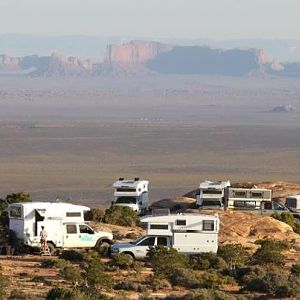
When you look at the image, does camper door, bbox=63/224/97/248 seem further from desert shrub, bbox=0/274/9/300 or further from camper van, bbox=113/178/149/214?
camper van, bbox=113/178/149/214

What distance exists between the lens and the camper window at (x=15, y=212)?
1187 inches

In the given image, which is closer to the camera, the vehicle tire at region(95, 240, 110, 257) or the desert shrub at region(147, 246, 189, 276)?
the desert shrub at region(147, 246, 189, 276)

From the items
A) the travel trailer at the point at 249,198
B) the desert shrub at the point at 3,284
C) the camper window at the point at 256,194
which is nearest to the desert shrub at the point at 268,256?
the desert shrub at the point at 3,284

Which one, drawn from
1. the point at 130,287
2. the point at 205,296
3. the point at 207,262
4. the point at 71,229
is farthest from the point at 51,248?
the point at 205,296

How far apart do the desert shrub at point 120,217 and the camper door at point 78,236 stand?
627 centimetres

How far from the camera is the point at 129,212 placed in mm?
38406

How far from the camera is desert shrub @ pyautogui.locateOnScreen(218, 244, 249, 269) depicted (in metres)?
28.2

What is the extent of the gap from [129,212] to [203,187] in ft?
14.6

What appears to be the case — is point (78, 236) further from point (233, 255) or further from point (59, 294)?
point (59, 294)

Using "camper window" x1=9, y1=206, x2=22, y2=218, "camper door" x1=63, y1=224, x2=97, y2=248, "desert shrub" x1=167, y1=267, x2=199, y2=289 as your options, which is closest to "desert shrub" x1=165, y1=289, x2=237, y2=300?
"desert shrub" x1=167, y1=267, x2=199, y2=289

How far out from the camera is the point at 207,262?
91.1ft

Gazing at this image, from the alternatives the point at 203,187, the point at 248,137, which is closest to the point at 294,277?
the point at 203,187

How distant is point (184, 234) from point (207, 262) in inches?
66.7

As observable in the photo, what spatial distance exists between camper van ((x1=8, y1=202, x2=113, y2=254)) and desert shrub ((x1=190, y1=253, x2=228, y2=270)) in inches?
139
